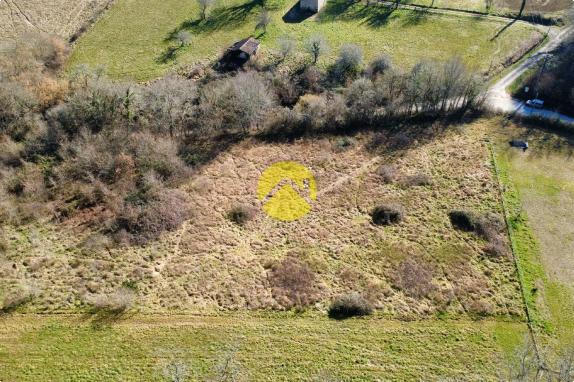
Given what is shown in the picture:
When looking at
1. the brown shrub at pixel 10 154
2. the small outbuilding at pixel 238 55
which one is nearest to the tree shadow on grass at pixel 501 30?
the small outbuilding at pixel 238 55

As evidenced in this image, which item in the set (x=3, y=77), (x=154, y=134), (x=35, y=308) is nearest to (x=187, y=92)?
(x=154, y=134)

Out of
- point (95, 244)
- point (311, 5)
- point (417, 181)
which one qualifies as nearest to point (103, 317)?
point (95, 244)

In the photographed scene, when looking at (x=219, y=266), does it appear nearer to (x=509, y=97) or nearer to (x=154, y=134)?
(x=154, y=134)


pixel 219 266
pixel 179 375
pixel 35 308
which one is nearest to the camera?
pixel 179 375

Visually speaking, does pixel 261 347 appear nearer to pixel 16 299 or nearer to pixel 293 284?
pixel 293 284

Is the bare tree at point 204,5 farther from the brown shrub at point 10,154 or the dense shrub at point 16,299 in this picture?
the dense shrub at point 16,299
